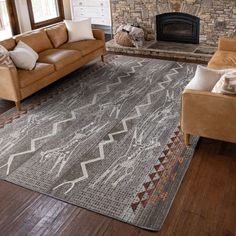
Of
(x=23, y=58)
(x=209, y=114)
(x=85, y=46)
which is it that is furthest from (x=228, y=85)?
(x=85, y=46)

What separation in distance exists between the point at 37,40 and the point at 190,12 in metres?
2.94

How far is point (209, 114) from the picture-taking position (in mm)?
2799

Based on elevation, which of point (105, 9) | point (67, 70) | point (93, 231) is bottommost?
point (93, 231)

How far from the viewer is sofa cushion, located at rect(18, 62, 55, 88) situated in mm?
3973

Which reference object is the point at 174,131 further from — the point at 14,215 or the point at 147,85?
the point at 14,215


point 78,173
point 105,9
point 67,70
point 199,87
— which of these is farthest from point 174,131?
point 105,9

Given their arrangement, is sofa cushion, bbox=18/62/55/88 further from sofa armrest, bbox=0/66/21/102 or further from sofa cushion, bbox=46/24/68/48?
sofa cushion, bbox=46/24/68/48

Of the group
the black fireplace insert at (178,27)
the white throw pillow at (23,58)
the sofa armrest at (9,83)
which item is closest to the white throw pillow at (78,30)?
the white throw pillow at (23,58)

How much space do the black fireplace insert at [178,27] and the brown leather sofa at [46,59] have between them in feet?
4.98

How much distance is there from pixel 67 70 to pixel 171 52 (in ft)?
6.87

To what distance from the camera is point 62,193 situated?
259 centimetres

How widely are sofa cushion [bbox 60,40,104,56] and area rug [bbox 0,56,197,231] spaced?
55 cm

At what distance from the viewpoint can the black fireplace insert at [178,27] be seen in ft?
19.8

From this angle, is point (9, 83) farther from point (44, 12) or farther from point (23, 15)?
point (44, 12)
